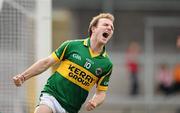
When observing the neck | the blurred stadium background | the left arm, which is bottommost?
the blurred stadium background

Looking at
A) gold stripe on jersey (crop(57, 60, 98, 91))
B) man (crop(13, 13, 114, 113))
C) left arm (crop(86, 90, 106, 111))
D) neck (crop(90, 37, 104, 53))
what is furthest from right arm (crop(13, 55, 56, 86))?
left arm (crop(86, 90, 106, 111))

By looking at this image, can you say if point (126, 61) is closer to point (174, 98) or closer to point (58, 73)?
point (174, 98)

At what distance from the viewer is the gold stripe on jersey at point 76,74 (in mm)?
9578

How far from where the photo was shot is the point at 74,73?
9586 millimetres

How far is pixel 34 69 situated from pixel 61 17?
15.7 meters

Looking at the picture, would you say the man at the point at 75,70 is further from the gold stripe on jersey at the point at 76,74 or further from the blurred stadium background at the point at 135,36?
the blurred stadium background at the point at 135,36

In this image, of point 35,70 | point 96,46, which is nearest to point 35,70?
point 35,70

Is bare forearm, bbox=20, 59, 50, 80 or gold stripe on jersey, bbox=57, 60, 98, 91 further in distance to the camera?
gold stripe on jersey, bbox=57, 60, 98, 91

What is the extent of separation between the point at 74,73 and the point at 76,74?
0.08 ft

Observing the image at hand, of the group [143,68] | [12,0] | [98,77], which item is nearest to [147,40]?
[143,68]

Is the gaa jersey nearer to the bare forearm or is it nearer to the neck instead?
the neck

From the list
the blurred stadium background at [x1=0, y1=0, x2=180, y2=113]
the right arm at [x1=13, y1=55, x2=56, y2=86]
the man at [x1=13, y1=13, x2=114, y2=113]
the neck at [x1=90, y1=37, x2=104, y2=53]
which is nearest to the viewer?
the right arm at [x1=13, y1=55, x2=56, y2=86]

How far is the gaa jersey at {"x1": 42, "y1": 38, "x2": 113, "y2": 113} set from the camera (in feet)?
31.4

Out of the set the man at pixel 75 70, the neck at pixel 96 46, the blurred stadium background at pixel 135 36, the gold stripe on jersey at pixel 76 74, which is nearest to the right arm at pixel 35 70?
the man at pixel 75 70
